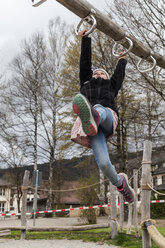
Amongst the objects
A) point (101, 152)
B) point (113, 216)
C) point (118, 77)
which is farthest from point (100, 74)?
point (113, 216)

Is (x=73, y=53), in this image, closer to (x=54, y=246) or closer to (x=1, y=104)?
(x=1, y=104)

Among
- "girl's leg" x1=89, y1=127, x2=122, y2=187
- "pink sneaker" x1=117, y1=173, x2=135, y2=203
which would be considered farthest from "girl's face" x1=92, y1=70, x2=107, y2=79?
"pink sneaker" x1=117, y1=173, x2=135, y2=203

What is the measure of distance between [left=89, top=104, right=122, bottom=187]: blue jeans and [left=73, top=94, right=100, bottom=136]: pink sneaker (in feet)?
0.66

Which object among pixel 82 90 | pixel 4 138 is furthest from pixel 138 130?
pixel 82 90

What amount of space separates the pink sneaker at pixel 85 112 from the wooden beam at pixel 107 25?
1.31m

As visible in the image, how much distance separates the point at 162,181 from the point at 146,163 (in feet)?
96.0

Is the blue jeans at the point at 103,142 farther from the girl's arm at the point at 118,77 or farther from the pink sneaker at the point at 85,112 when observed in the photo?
the girl's arm at the point at 118,77

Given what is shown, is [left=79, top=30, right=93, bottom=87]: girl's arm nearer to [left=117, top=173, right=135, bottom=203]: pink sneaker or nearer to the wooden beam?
the wooden beam

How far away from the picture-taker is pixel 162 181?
104ft

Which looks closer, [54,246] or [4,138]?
[54,246]

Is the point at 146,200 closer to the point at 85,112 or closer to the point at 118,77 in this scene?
the point at 118,77

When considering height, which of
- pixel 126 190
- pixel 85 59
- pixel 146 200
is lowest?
pixel 146 200

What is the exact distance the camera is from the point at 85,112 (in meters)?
2.48

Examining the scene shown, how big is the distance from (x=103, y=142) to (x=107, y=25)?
5.69 ft
